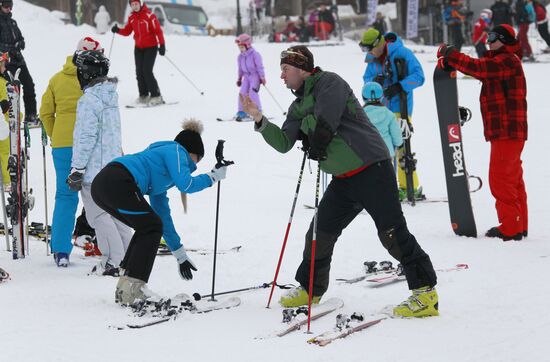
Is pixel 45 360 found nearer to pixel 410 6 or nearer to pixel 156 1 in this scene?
pixel 410 6

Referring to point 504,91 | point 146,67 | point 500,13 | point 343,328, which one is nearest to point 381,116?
point 504,91

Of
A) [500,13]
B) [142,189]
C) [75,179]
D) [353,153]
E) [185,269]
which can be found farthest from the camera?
[500,13]

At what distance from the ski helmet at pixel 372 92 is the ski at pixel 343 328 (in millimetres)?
3845

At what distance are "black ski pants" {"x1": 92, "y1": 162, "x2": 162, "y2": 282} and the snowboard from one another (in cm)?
329

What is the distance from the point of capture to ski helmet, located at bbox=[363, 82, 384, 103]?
27.9 feet

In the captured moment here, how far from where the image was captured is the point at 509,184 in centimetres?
726

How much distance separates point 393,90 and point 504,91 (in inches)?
80.2

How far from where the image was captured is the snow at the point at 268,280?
14.8 feet

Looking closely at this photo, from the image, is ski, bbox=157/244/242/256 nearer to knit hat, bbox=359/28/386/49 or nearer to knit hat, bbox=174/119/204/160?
knit hat, bbox=174/119/204/160

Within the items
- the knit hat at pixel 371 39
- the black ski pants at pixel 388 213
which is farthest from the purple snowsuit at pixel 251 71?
the black ski pants at pixel 388 213

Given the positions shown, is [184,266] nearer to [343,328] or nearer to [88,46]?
[343,328]

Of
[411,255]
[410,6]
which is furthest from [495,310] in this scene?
[410,6]

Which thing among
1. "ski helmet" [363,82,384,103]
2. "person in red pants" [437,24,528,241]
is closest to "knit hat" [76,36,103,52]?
"person in red pants" [437,24,528,241]

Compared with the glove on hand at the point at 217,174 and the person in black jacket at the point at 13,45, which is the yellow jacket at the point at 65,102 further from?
the person in black jacket at the point at 13,45
